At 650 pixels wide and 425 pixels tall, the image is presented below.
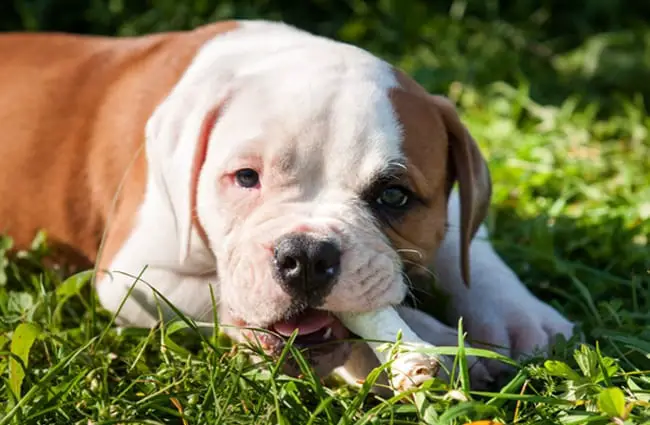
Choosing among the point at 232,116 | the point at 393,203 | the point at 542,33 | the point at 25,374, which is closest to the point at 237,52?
the point at 232,116

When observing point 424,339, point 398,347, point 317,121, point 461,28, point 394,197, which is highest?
point 317,121

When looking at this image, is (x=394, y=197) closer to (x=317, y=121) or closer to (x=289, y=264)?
(x=317, y=121)

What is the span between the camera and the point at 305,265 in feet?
10.1

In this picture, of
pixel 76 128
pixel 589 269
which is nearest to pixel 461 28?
pixel 589 269

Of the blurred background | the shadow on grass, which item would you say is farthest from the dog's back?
the blurred background

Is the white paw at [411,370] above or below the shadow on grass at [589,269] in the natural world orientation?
above

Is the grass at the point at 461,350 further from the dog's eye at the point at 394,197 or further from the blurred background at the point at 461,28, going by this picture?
the blurred background at the point at 461,28

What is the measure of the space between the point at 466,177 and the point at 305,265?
0.89m

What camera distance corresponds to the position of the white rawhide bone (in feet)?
9.86

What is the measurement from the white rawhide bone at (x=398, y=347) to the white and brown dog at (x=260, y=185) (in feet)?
0.15

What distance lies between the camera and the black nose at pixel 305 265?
121 inches

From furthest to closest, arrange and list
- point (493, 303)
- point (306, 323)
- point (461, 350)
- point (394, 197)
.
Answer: point (493, 303) → point (394, 197) → point (306, 323) → point (461, 350)

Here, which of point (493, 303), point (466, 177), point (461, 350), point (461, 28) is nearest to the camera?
point (461, 350)

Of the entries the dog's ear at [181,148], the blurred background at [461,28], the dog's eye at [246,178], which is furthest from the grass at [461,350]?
the blurred background at [461,28]
